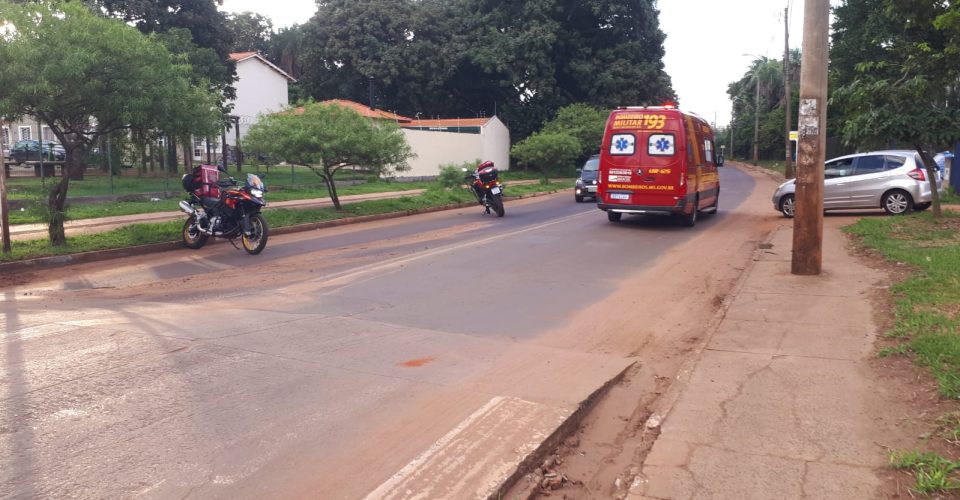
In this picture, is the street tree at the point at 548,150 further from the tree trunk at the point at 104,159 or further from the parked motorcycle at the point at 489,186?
the tree trunk at the point at 104,159

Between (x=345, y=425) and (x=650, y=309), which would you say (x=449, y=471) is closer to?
(x=345, y=425)

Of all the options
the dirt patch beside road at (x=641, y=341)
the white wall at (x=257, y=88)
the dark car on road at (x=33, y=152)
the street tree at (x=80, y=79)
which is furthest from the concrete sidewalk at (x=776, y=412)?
the white wall at (x=257, y=88)

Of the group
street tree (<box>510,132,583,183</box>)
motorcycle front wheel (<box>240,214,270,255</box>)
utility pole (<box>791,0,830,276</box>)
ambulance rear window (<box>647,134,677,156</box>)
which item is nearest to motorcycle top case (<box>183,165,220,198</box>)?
motorcycle front wheel (<box>240,214,270,255</box>)

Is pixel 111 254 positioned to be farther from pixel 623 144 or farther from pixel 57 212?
pixel 623 144

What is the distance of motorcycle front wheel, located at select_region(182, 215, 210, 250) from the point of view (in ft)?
43.3

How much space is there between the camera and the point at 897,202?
16.8 metres

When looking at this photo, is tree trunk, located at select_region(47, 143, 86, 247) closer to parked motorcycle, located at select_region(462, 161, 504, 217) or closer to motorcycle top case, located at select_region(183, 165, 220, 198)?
motorcycle top case, located at select_region(183, 165, 220, 198)

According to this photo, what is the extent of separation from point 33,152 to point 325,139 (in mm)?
16922

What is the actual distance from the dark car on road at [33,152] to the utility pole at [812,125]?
2389 centimetres

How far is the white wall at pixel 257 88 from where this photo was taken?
46.1m

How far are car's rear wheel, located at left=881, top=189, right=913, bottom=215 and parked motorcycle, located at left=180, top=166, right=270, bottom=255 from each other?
45.2 feet

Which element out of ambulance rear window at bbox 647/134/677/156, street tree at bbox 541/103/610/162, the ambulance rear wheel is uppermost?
street tree at bbox 541/103/610/162

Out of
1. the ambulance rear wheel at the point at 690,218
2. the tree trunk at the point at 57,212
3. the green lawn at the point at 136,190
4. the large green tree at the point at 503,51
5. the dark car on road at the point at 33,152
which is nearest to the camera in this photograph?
the tree trunk at the point at 57,212

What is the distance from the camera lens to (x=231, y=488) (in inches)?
149
